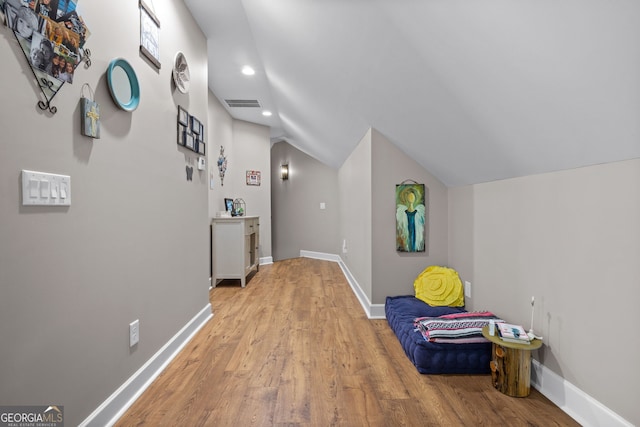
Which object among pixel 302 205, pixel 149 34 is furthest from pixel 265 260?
pixel 149 34

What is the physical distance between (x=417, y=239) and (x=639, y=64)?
1.97 metres

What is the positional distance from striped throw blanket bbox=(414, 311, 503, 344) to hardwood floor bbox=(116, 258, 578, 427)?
0.67 ft

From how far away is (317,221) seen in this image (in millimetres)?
6355

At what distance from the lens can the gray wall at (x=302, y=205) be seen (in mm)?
6222

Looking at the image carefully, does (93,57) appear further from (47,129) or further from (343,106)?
(343,106)

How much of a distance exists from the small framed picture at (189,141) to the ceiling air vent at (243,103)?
2.22 m

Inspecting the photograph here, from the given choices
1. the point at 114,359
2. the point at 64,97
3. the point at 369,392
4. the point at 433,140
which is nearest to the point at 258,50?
the point at 433,140

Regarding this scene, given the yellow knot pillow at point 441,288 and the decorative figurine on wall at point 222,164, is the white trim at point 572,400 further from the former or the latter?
the decorative figurine on wall at point 222,164

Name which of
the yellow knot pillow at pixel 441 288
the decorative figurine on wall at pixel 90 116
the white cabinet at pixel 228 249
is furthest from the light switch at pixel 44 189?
the white cabinet at pixel 228 249

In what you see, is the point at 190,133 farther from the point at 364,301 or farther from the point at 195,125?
the point at 364,301

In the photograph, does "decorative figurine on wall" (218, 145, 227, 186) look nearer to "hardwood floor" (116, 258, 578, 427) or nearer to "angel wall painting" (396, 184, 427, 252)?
"hardwood floor" (116, 258, 578, 427)

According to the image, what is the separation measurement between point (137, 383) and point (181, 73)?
6.50 feet

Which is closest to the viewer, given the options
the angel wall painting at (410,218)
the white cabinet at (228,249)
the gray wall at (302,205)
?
the angel wall painting at (410,218)

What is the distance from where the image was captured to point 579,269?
1.45 m
